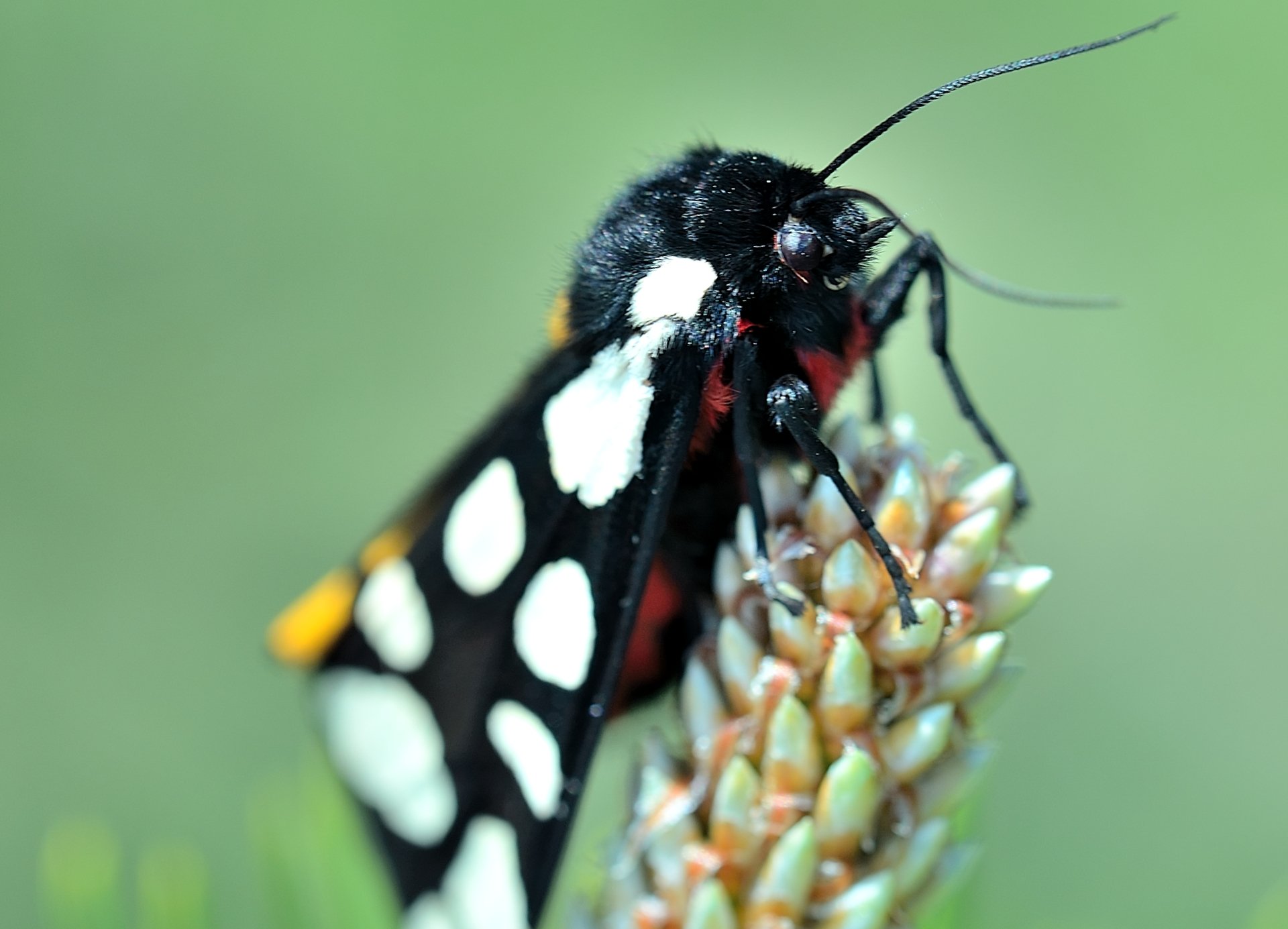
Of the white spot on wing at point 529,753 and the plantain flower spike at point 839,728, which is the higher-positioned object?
the plantain flower spike at point 839,728

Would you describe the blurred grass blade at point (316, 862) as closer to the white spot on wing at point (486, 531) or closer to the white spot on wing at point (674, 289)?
the white spot on wing at point (486, 531)

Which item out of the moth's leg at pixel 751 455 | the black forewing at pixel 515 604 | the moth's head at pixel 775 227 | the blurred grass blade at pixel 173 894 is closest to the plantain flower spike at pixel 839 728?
the moth's leg at pixel 751 455

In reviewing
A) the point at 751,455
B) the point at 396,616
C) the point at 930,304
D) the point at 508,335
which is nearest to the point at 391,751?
the point at 396,616

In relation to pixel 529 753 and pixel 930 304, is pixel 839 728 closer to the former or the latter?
pixel 529 753

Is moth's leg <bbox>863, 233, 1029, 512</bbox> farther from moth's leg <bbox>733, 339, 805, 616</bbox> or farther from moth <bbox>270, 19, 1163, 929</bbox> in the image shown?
moth's leg <bbox>733, 339, 805, 616</bbox>

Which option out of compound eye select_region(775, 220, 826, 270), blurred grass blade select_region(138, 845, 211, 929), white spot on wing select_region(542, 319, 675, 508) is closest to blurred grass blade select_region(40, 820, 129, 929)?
blurred grass blade select_region(138, 845, 211, 929)

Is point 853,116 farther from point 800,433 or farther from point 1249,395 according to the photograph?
point 800,433

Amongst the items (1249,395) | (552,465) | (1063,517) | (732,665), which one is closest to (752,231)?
(552,465)
